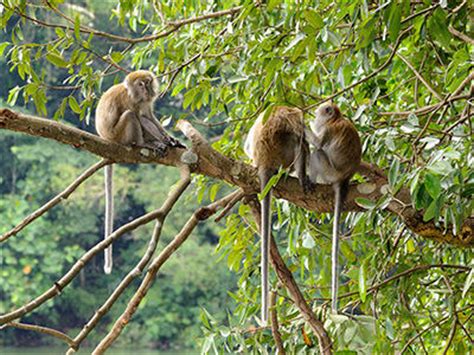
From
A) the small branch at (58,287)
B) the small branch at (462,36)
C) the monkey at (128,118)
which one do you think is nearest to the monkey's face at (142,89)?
the monkey at (128,118)

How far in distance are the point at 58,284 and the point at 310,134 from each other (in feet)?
5.55

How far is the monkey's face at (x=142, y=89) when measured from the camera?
3.91 m

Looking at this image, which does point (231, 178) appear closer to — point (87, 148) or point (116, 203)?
point (87, 148)

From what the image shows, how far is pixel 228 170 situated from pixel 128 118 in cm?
102

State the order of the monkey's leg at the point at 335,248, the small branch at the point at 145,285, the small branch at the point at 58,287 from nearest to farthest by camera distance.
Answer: the small branch at the point at 58,287 < the small branch at the point at 145,285 < the monkey's leg at the point at 335,248

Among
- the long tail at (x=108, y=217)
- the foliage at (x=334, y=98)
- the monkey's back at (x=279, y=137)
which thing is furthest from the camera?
the long tail at (x=108, y=217)

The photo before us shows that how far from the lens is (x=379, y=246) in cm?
320

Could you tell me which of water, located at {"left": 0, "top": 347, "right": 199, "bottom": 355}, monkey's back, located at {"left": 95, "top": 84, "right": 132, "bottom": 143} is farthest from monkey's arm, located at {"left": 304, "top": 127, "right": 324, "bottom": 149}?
water, located at {"left": 0, "top": 347, "right": 199, "bottom": 355}

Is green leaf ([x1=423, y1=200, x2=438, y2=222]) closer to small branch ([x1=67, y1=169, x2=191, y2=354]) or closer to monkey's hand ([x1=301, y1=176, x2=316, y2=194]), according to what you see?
small branch ([x1=67, y1=169, x2=191, y2=354])

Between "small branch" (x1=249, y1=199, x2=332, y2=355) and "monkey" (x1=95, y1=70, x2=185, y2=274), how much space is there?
526 mm

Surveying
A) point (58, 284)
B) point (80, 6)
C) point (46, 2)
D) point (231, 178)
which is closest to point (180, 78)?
point (46, 2)

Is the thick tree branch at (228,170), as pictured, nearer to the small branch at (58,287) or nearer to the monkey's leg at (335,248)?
the monkey's leg at (335,248)

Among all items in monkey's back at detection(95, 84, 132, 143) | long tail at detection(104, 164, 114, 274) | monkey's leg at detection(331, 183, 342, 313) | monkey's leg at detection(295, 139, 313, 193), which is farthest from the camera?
monkey's back at detection(95, 84, 132, 143)

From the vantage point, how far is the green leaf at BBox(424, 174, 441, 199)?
6.61ft
